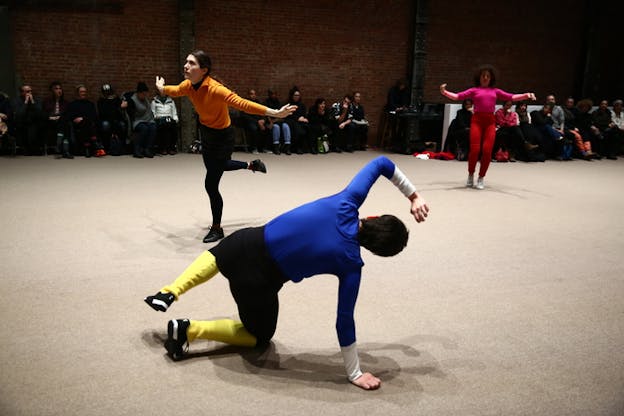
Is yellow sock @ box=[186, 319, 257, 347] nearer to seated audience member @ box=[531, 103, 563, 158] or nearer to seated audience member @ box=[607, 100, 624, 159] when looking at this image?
seated audience member @ box=[531, 103, 563, 158]

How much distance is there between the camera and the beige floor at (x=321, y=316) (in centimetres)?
235

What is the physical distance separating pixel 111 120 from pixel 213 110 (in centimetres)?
544

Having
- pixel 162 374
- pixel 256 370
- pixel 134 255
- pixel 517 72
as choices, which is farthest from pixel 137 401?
pixel 517 72

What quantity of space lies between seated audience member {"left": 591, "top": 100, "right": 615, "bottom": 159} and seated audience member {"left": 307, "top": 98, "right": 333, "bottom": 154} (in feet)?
17.2

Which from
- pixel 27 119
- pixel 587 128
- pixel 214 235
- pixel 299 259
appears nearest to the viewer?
pixel 299 259

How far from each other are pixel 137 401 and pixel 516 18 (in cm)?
1243

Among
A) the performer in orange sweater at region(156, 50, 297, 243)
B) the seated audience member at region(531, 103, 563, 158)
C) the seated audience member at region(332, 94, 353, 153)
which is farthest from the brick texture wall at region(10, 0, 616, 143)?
the performer in orange sweater at region(156, 50, 297, 243)

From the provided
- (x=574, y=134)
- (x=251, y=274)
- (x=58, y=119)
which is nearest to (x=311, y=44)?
(x=58, y=119)

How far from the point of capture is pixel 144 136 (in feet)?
30.0

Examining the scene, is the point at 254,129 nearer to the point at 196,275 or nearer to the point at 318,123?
the point at 318,123

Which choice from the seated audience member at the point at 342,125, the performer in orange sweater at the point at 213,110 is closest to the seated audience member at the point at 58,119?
the seated audience member at the point at 342,125

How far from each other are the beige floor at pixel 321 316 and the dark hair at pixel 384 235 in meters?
0.65

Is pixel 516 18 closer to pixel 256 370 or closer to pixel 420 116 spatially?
pixel 420 116

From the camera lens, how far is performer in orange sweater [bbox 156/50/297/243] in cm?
402
